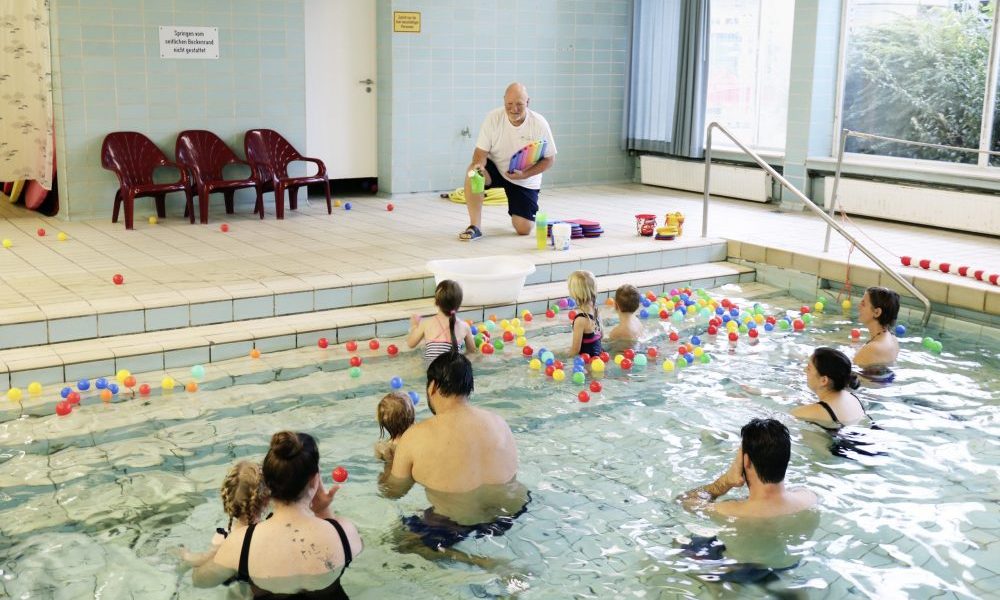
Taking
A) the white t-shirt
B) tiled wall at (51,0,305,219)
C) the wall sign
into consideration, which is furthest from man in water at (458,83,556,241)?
the wall sign

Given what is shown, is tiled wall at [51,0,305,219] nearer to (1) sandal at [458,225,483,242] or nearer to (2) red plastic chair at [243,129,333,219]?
(2) red plastic chair at [243,129,333,219]

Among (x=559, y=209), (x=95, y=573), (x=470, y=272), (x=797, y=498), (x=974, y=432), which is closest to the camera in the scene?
(x=95, y=573)

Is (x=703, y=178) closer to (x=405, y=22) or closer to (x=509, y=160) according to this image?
(x=509, y=160)

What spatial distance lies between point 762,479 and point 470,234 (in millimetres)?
5524

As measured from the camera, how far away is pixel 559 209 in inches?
445

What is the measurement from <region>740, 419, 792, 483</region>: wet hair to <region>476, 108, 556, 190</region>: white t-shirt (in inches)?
227

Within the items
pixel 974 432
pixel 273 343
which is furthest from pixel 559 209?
pixel 974 432

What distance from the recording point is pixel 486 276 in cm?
750

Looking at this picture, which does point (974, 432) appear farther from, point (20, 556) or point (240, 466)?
point (20, 556)

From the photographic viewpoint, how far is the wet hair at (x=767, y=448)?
13.2 ft

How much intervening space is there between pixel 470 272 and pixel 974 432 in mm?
3668

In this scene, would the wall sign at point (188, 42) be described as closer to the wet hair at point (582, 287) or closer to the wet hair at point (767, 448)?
the wet hair at point (582, 287)

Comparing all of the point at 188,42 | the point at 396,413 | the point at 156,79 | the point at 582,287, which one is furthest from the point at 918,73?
the point at 396,413

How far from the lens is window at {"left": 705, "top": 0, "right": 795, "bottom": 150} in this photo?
12.3 meters
